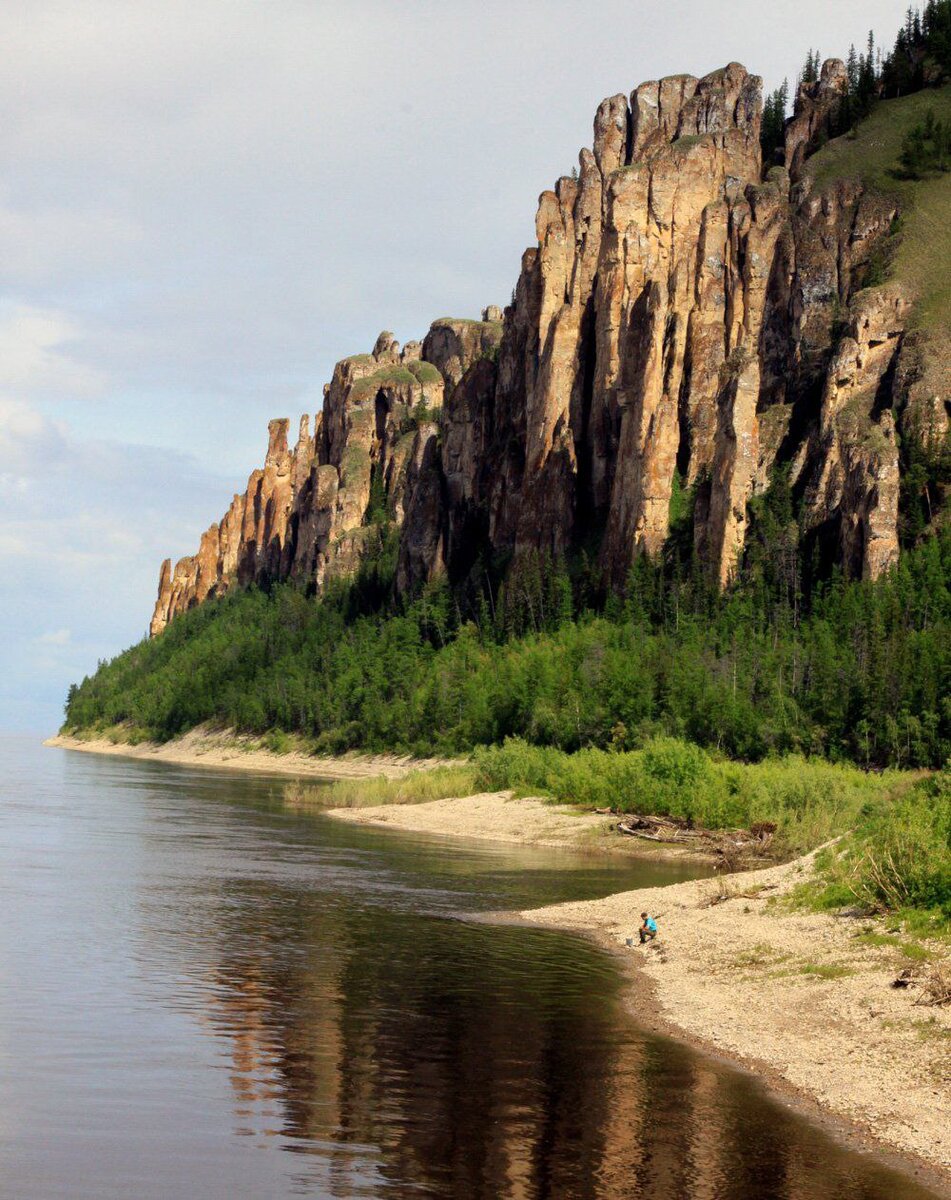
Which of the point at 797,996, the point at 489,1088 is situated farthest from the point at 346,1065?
the point at 797,996

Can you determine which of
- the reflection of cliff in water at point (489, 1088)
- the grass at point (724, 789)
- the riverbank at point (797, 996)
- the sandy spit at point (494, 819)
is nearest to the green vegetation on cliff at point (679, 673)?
the grass at point (724, 789)

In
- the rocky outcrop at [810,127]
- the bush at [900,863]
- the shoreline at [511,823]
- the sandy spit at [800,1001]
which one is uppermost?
the rocky outcrop at [810,127]

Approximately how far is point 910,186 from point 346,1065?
167 meters

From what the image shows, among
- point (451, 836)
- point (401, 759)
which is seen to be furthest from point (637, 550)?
point (451, 836)

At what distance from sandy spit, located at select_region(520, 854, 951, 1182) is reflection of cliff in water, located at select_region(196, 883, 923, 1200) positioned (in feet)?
4.16

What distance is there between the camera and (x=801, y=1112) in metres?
23.2

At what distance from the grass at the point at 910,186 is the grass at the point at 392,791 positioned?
81951 millimetres

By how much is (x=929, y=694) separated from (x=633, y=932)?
57.1 m

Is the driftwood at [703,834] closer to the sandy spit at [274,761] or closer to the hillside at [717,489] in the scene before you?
the hillside at [717,489]

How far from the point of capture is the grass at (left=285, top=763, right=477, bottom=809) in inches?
3649

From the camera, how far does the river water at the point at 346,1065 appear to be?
19.7 m

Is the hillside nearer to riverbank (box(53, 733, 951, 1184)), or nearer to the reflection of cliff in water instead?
riverbank (box(53, 733, 951, 1184))

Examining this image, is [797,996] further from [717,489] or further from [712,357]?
[712,357]

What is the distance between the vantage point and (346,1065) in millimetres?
25578
